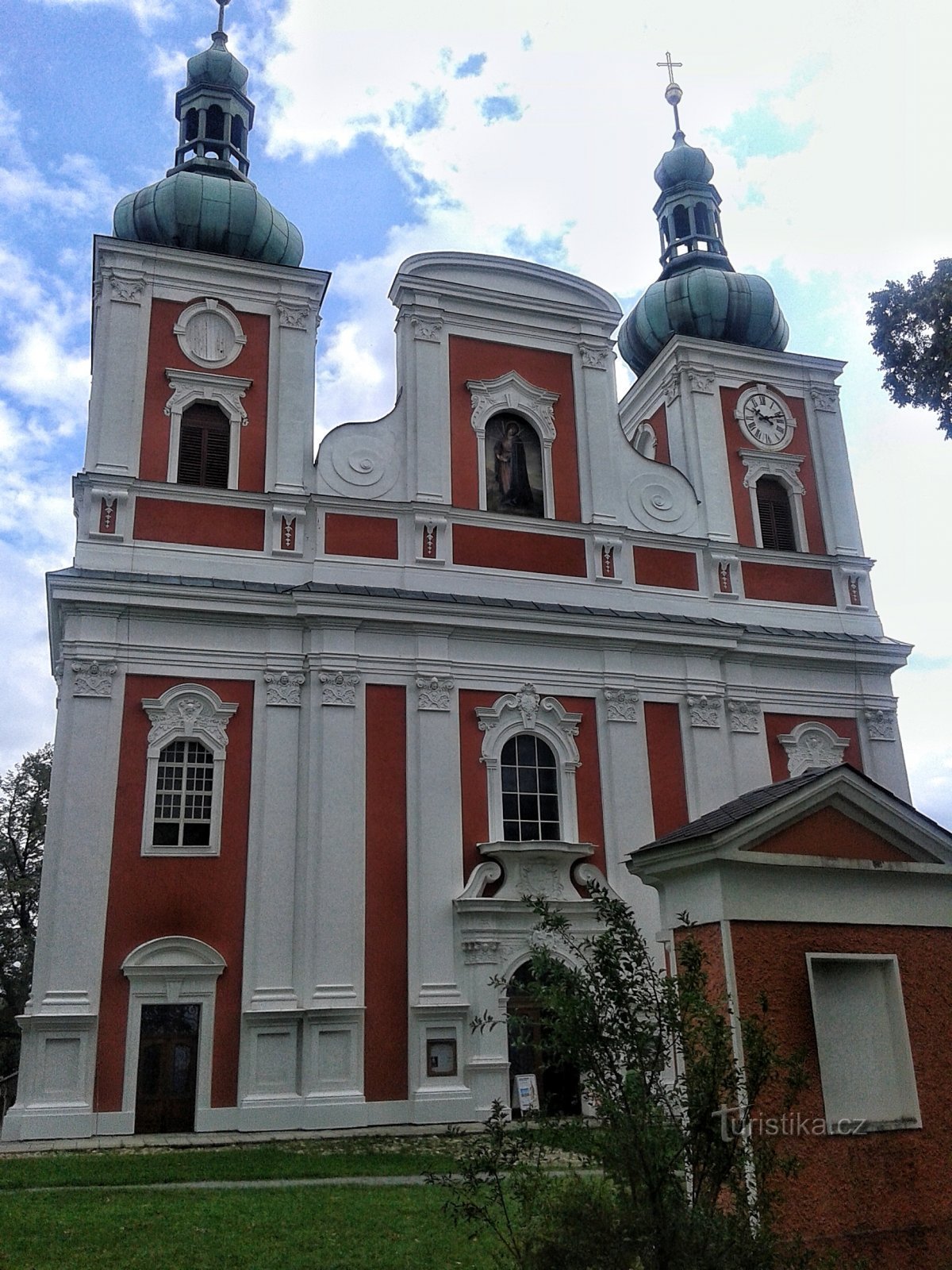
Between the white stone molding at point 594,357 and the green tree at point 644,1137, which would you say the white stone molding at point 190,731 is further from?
the green tree at point 644,1137

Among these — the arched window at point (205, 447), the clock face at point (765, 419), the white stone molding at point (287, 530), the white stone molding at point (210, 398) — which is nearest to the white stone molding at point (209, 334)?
the white stone molding at point (210, 398)

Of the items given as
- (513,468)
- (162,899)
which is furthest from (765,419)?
(162,899)

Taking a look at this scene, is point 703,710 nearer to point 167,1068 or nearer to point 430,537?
point 430,537

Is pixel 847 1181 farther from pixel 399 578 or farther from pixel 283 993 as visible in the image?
pixel 399 578

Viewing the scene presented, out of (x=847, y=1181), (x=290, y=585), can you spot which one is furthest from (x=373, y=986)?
(x=847, y=1181)

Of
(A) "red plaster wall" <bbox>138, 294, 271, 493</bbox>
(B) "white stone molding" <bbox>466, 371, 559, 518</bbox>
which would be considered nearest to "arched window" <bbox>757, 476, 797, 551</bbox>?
(B) "white stone molding" <bbox>466, 371, 559, 518</bbox>

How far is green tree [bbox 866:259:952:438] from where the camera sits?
1084cm

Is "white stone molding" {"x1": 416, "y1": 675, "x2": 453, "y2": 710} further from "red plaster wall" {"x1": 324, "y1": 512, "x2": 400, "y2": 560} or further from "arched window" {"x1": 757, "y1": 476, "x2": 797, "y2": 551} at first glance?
"arched window" {"x1": 757, "y1": 476, "x2": 797, "y2": 551}

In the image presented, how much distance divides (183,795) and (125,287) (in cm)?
871

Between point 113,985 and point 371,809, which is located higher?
point 371,809

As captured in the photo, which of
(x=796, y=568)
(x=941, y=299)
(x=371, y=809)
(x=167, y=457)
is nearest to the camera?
(x=941, y=299)

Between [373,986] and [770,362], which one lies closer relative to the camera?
[373,986]

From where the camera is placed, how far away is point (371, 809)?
671 inches

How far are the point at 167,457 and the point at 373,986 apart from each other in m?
8.95
